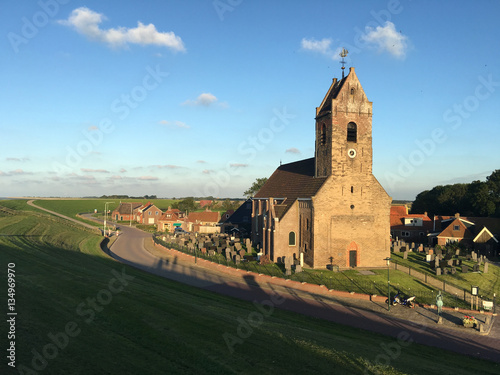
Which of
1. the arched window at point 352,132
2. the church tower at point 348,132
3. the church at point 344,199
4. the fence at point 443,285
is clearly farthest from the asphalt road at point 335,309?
the arched window at point 352,132

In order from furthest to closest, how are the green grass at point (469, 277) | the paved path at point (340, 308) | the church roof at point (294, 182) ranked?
the church roof at point (294, 182) → the green grass at point (469, 277) → the paved path at point (340, 308)

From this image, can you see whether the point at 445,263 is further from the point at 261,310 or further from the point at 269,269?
the point at 261,310

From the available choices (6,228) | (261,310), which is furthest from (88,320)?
(6,228)

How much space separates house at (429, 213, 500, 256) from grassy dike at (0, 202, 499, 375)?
4150 cm

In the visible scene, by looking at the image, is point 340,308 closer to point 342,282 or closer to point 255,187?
point 342,282

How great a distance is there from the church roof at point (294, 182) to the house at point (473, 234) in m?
25.8

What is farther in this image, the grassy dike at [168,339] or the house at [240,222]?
the house at [240,222]

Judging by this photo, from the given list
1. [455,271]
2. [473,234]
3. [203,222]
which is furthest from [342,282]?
[203,222]

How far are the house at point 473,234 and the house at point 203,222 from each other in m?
39.7

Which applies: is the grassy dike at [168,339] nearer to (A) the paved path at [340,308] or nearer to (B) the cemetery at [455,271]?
(A) the paved path at [340,308]

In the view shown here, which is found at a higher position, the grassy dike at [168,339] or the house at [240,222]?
the house at [240,222]


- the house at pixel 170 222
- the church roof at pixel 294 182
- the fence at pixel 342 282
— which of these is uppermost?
the church roof at pixel 294 182

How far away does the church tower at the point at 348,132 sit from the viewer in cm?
3650

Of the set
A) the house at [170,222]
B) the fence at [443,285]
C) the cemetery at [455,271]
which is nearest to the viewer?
the fence at [443,285]
